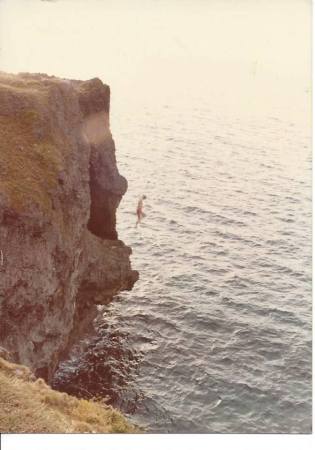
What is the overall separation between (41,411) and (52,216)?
45.2ft

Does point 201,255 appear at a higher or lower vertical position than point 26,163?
lower

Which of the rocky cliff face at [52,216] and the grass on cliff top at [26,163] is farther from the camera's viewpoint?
the grass on cliff top at [26,163]

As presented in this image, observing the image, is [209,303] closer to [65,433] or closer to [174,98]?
[65,433]

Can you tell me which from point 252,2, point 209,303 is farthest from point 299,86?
point 252,2

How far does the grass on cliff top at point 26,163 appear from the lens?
28.1 m

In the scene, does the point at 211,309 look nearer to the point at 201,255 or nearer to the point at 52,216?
the point at 201,255

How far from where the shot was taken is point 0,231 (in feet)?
88.1

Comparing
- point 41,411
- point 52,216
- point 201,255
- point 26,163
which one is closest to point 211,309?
point 201,255

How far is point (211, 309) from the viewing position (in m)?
40.8

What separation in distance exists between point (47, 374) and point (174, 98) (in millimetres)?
105932

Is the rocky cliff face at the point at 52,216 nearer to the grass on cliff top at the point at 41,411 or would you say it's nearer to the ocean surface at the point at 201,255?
the ocean surface at the point at 201,255

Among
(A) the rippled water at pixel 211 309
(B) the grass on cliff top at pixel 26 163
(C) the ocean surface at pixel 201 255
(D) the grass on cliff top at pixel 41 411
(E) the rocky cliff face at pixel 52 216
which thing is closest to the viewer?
(D) the grass on cliff top at pixel 41 411

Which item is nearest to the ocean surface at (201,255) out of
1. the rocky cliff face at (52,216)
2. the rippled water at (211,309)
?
the rippled water at (211,309)

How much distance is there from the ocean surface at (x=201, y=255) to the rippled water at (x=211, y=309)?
0.11 meters
